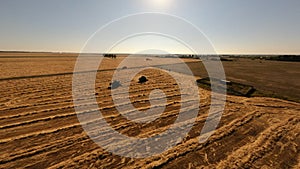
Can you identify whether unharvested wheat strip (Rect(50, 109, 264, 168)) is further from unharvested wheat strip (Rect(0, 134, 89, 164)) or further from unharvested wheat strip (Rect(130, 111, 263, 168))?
unharvested wheat strip (Rect(0, 134, 89, 164))

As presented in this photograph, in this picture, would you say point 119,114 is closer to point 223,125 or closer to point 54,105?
point 54,105

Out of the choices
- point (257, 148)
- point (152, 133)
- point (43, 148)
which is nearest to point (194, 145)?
point (152, 133)

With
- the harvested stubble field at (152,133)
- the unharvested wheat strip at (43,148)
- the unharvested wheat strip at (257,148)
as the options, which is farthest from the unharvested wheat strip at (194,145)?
the unharvested wheat strip at (43,148)

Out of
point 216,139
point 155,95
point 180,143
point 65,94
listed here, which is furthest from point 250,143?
point 65,94

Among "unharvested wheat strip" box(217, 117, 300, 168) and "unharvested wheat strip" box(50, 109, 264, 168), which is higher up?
"unharvested wheat strip" box(50, 109, 264, 168)

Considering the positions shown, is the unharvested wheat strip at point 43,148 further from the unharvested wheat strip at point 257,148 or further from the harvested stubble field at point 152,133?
the unharvested wheat strip at point 257,148

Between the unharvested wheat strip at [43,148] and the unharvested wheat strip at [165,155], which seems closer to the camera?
the unharvested wheat strip at [165,155]

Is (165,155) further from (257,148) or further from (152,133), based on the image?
(257,148)

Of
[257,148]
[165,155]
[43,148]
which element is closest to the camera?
[165,155]

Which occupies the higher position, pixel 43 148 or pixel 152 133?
pixel 43 148

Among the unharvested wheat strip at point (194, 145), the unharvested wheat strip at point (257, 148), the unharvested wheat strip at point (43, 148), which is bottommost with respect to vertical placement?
the unharvested wheat strip at point (257, 148)

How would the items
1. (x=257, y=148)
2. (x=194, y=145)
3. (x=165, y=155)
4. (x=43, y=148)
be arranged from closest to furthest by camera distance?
(x=165, y=155)
(x=43, y=148)
(x=257, y=148)
(x=194, y=145)

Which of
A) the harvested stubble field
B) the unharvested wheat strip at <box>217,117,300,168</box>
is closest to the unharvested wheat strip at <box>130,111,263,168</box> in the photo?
the harvested stubble field

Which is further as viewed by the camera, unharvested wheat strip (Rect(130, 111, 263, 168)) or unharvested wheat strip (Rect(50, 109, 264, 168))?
unharvested wheat strip (Rect(130, 111, 263, 168))
